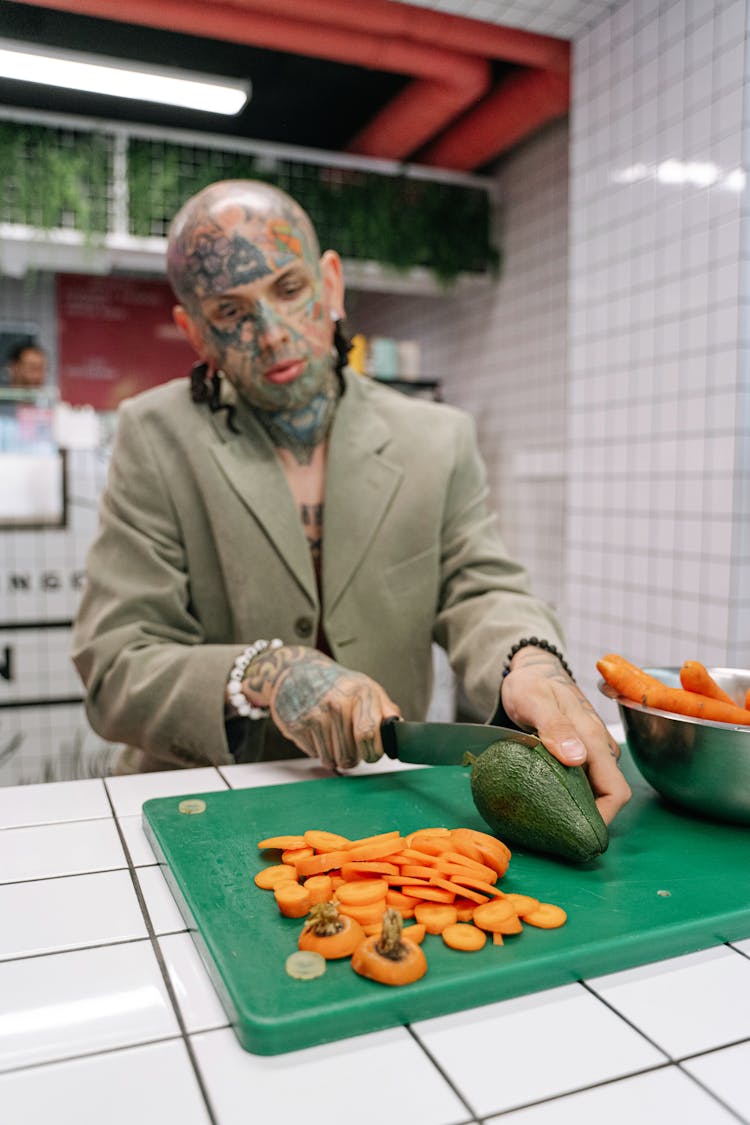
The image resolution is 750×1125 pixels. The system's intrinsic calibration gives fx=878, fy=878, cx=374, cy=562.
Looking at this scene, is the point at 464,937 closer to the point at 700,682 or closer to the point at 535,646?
the point at 700,682

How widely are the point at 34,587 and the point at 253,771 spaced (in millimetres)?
2204

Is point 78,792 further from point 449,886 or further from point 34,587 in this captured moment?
point 34,587

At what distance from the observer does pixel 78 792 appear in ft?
3.46

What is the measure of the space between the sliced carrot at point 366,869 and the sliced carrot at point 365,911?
0.04 m

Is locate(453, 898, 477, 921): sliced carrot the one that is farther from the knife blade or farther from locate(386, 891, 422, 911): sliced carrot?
the knife blade

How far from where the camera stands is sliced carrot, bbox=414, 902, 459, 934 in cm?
67

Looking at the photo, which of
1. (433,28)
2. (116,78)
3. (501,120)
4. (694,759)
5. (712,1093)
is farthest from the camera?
(501,120)

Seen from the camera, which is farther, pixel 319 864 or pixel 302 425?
pixel 302 425

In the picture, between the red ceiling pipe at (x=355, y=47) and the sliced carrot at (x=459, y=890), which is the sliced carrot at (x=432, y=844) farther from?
the red ceiling pipe at (x=355, y=47)

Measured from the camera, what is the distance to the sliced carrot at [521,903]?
69cm

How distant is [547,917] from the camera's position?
684 millimetres

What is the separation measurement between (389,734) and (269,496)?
562mm

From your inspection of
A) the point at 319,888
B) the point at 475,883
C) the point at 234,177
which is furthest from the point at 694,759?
the point at 234,177

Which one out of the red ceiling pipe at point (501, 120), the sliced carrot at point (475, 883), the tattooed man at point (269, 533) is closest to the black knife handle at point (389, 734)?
the tattooed man at point (269, 533)
